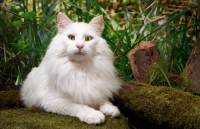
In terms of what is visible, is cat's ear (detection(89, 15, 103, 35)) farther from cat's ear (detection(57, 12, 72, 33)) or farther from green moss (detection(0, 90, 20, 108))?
green moss (detection(0, 90, 20, 108))

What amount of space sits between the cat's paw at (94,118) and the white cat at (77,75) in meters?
0.05

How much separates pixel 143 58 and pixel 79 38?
2.09ft

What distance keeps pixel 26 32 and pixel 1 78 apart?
0.49 metres

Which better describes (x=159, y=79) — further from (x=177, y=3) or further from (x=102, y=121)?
(x=177, y=3)

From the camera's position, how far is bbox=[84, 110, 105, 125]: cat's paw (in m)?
1.58

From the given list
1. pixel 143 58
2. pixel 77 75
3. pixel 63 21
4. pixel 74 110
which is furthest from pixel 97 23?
pixel 74 110

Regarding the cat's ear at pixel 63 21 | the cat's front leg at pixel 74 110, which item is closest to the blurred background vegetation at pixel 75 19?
the cat's ear at pixel 63 21

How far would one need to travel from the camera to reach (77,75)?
1762 millimetres

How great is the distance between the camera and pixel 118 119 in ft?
5.73

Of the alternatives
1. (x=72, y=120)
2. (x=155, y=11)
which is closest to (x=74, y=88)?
(x=72, y=120)

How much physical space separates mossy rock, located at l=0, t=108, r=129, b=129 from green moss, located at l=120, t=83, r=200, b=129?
6.0 inches

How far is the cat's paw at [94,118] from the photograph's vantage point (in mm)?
1576

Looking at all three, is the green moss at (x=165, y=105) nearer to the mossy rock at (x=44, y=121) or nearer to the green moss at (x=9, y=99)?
the mossy rock at (x=44, y=121)

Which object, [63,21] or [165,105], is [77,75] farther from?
[165,105]
